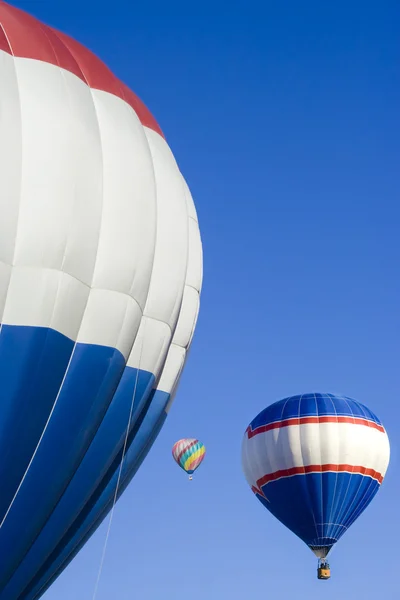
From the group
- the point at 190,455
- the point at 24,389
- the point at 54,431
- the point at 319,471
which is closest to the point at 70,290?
the point at 24,389

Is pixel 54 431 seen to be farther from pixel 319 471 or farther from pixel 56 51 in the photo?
pixel 319 471

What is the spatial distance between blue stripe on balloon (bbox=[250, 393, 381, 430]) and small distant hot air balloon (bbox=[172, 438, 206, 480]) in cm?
644

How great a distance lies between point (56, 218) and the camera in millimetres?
10289

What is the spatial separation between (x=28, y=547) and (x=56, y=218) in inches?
127

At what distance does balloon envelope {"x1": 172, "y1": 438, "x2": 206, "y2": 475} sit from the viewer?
2978 centimetres

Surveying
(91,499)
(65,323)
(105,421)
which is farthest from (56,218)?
(91,499)

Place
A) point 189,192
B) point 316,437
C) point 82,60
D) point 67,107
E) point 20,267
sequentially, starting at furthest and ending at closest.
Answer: point 316,437, point 189,192, point 82,60, point 67,107, point 20,267

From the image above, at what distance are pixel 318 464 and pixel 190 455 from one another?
824cm

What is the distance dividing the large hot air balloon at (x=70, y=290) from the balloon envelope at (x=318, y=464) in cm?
1061

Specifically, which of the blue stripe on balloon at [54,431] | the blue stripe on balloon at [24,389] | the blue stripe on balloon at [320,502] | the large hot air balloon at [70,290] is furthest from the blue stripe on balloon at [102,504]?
the blue stripe on balloon at [320,502]

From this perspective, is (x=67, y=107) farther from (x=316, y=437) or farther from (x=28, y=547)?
(x=316, y=437)

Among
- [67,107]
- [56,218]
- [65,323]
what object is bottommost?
[65,323]

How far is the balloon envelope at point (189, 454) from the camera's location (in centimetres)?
2978

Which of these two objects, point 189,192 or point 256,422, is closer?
point 189,192
